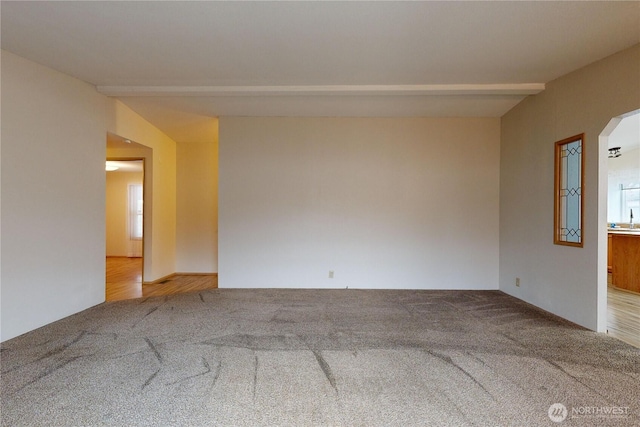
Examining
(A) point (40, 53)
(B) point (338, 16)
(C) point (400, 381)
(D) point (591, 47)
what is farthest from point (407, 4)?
(A) point (40, 53)

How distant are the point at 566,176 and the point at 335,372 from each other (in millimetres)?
3446

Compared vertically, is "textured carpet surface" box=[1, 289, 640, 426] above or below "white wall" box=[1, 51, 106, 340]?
below

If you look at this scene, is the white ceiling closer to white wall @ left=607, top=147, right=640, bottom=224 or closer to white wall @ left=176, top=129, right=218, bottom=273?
white wall @ left=176, top=129, right=218, bottom=273

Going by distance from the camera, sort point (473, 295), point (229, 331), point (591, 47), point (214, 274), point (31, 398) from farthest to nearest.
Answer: point (214, 274) → point (473, 295) → point (229, 331) → point (591, 47) → point (31, 398)

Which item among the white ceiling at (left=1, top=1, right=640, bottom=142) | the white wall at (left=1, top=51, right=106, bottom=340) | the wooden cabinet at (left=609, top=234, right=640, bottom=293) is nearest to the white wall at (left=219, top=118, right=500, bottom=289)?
the white ceiling at (left=1, top=1, right=640, bottom=142)

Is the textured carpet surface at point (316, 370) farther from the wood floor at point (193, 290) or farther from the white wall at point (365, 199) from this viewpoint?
the white wall at point (365, 199)

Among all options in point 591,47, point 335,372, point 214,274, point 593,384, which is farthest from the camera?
point 214,274

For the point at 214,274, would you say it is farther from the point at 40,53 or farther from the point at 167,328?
the point at 40,53

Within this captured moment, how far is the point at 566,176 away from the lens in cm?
360

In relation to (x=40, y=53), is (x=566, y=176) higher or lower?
lower

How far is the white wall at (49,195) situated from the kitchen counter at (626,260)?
25.6ft

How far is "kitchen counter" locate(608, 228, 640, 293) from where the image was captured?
480 centimetres

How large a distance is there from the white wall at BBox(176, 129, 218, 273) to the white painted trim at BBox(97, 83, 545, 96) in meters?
2.39

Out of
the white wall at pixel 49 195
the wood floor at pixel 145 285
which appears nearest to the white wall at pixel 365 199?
the wood floor at pixel 145 285
